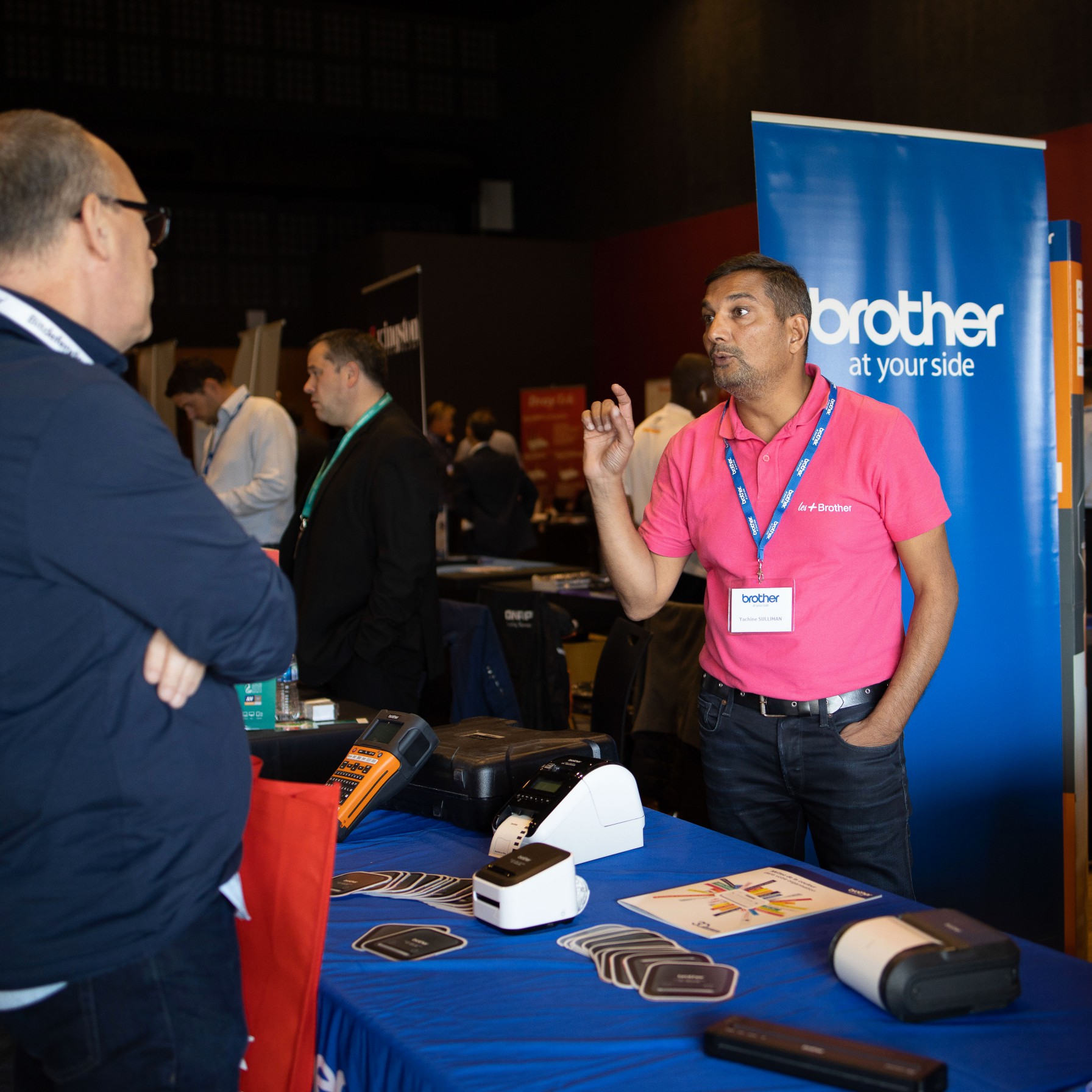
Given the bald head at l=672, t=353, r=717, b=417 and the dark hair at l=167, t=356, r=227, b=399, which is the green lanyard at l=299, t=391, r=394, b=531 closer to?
the bald head at l=672, t=353, r=717, b=417

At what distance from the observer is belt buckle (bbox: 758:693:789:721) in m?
1.95

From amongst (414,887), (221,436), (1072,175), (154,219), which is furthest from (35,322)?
(1072,175)

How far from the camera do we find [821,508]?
1.95 metres

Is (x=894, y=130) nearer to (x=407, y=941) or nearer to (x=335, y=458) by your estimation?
(x=335, y=458)

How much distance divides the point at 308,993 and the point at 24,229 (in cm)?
85

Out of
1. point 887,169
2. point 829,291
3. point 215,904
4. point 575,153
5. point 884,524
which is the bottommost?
point 215,904

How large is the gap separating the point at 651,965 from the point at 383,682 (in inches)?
73.8

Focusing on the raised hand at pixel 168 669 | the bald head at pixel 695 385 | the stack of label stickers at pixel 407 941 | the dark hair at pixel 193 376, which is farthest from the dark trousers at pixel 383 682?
the dark hair at pixel 193 376

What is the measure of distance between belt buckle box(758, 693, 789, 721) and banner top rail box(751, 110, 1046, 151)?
126 centimetres

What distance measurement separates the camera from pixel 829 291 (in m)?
2.53

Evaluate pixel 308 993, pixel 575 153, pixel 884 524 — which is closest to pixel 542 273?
pixel 575 153

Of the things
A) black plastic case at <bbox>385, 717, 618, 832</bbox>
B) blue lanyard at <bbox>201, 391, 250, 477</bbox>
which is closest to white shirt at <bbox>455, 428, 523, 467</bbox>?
blue lanyard at <bbox>201, 391, 250, 477</bbox>

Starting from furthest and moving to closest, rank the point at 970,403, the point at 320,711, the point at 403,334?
1. the point at 403,334
2. the point at 970,403
3. the point at 320,711

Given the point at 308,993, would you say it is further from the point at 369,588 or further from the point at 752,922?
the point at 369,588
